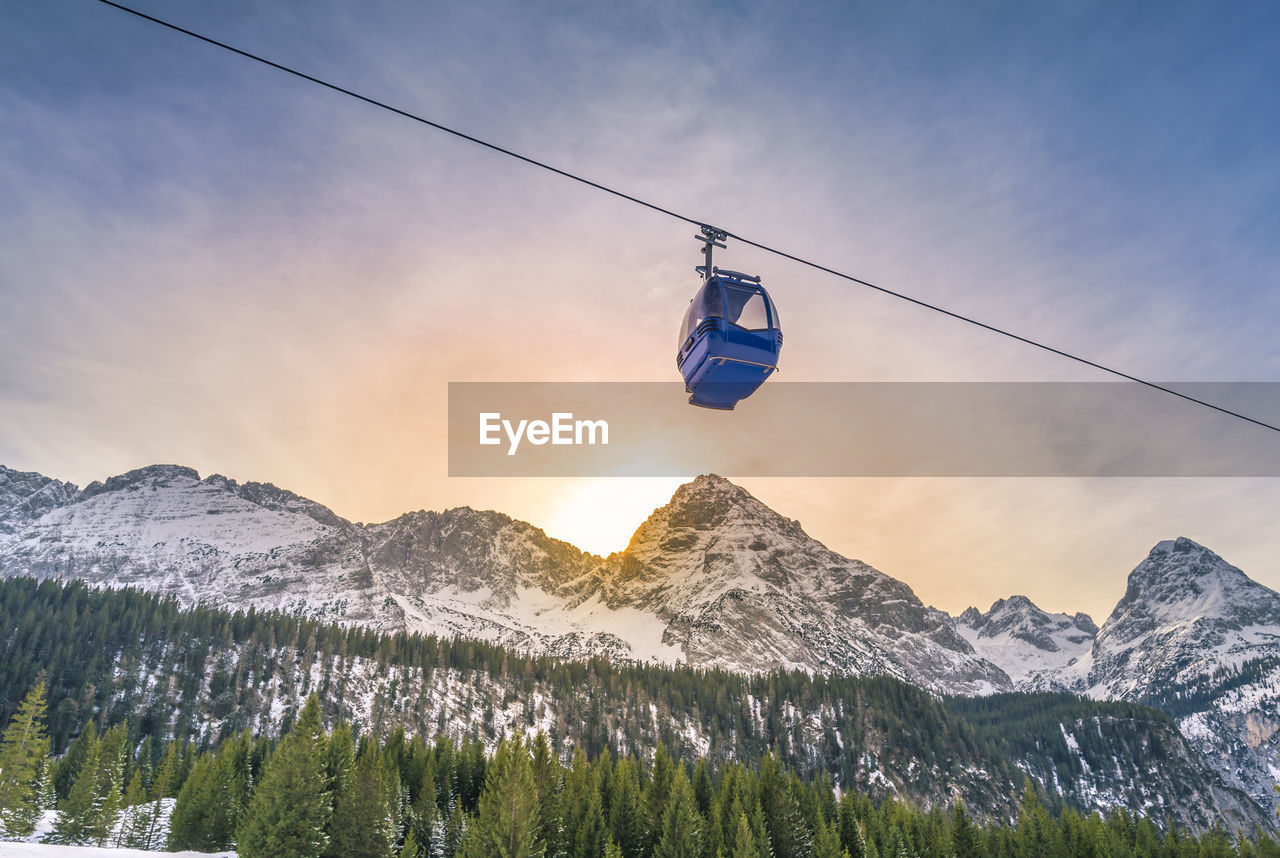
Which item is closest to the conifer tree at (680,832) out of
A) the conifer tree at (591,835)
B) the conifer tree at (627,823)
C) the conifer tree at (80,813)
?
the conifer tree at (591,835)

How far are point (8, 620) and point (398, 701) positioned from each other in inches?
2524

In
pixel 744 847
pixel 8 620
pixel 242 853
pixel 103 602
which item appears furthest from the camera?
pixel 103 602

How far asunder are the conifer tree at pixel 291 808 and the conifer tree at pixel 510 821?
7021 mm

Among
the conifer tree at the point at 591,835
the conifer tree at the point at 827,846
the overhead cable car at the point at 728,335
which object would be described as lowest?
the conifer tree at the point at 827,846

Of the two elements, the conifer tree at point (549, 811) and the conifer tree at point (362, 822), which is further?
the conifer tree at point (549, 811)

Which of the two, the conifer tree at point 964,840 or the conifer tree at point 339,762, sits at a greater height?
the conifer tree at point 339,762

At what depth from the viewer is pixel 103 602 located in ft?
427

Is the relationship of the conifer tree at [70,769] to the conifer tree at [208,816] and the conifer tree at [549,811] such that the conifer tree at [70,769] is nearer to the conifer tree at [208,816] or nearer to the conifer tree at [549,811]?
the conifer tree at [208,816]

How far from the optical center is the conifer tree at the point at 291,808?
31.3m

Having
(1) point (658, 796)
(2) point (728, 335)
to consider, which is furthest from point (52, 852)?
(2) point (728, 335)

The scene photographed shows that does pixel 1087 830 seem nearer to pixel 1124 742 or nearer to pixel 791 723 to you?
pixel 791 723

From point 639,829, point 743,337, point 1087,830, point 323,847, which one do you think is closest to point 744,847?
point 639,829

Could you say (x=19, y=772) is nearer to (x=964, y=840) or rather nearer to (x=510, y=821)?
(x=510, y=821)

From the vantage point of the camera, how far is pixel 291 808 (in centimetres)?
3191
